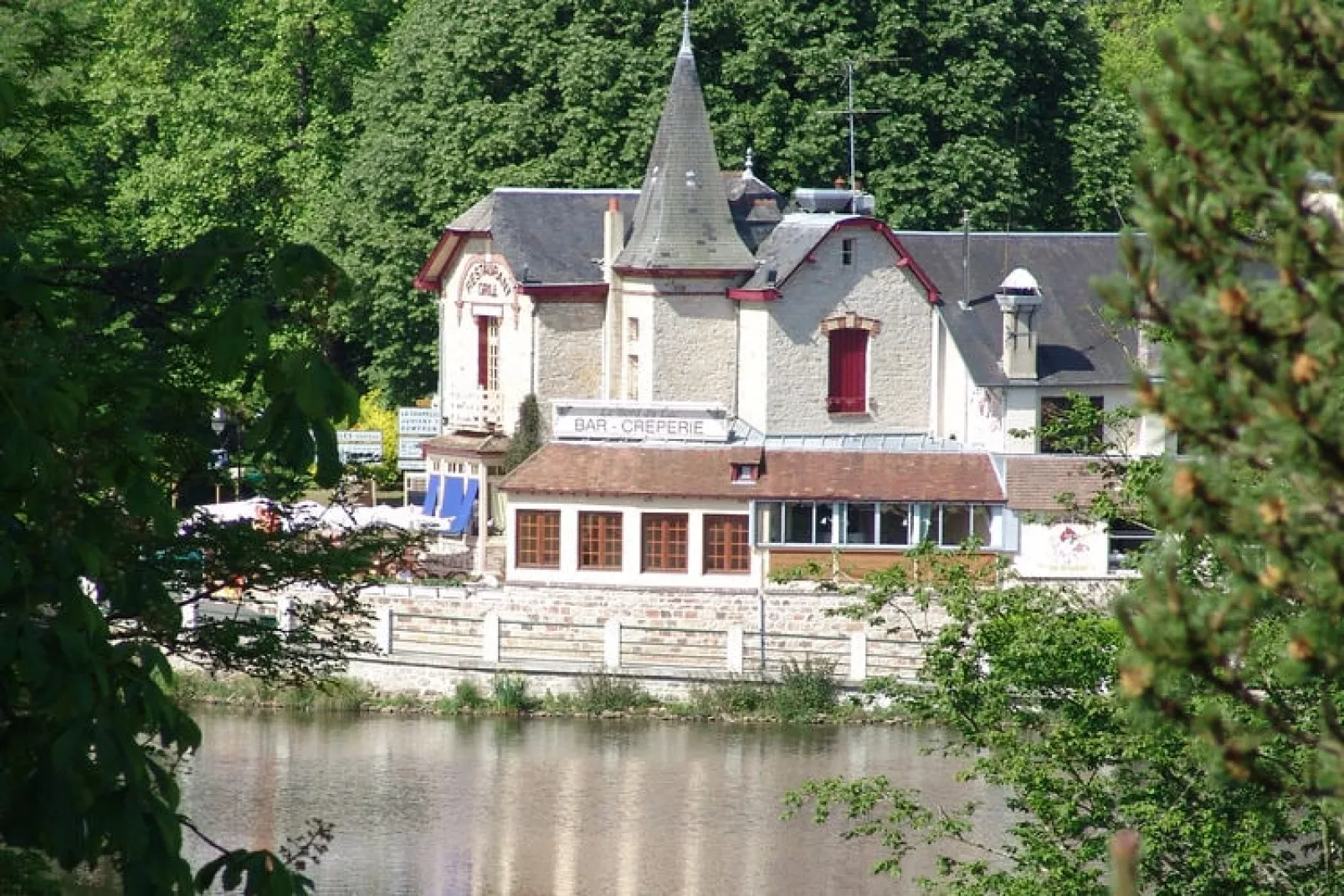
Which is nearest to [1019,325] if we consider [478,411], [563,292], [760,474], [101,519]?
[760,474]

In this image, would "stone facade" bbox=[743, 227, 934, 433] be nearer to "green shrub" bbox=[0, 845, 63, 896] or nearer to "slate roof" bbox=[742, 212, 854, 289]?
"slate roof" bbox=[742, 212, 854, 289]

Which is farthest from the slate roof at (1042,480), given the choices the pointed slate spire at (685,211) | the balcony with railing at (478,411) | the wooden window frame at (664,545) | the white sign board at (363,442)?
the white sign board at (363,442)

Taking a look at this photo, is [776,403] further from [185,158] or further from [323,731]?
[185,158]

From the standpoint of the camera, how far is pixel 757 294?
3325 centimetres

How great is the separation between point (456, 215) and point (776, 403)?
7657 mm

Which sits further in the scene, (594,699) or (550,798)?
(594,699)

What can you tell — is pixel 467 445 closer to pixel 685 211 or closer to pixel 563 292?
pixel 563 292

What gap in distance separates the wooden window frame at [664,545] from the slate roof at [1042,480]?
4.00 metres

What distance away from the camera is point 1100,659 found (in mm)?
13977

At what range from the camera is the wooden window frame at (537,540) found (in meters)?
31.2

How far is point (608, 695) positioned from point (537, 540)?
352 cm

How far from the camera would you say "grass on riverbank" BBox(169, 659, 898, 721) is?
2802 centimetres

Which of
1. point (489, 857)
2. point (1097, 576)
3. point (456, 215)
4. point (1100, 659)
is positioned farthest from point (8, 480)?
point (456, 215)

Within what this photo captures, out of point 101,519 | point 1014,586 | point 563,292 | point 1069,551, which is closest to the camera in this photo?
A: point 101,519
